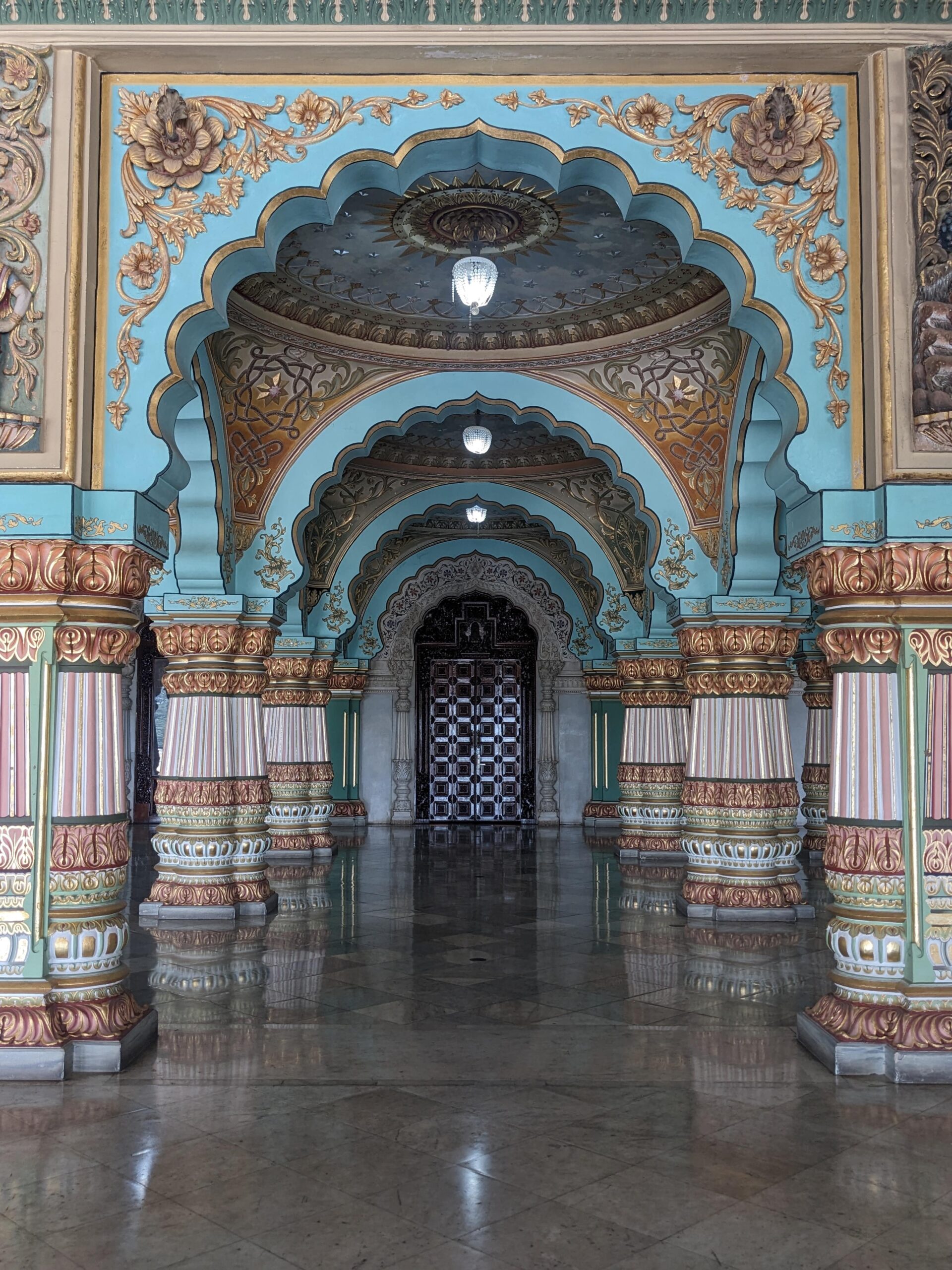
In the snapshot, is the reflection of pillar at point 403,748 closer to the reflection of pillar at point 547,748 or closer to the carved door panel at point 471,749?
the carved door panel at point 471,749

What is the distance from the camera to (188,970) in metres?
7.43

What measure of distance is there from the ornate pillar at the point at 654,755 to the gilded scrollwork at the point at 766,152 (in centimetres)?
847

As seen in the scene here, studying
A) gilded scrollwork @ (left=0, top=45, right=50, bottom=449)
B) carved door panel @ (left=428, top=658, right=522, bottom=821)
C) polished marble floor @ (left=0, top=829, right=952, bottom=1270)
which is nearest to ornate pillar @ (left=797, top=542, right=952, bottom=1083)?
polished marble floor @ (left=0, top=829, right=952, bottom=1270)

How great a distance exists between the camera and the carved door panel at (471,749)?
65.2 feet

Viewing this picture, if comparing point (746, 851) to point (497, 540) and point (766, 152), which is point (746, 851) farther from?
point (497, 540)

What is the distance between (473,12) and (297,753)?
32.6 ft

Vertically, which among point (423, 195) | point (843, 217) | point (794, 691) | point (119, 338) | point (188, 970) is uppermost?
point (423, 195)

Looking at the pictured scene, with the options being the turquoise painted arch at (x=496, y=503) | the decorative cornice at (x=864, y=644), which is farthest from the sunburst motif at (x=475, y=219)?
the turquoise painted arch at (x=496, y=503)

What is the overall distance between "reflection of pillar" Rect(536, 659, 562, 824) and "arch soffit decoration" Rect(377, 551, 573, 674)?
0.23 meters

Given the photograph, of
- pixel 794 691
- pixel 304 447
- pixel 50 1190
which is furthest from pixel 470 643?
pixel 50 1190

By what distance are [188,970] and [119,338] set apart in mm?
4199

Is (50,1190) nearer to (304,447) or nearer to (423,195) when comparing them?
(423,195)

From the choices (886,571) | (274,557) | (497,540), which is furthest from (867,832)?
(497,540)

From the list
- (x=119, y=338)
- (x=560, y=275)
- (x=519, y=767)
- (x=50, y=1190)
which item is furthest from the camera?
(x=519, y=767)
